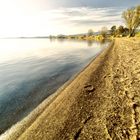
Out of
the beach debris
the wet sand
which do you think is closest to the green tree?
the beach debris

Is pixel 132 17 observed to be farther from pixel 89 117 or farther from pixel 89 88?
pixel 89 117

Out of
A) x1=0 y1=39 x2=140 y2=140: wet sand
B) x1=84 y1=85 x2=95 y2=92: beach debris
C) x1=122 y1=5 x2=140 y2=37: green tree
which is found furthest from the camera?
x1=122 y1=5 x2=140 y2=37: green tree

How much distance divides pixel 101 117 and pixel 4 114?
6861mm

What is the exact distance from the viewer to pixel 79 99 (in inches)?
519

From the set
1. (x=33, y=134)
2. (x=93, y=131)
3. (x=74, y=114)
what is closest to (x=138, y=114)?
(x=93, y=131)

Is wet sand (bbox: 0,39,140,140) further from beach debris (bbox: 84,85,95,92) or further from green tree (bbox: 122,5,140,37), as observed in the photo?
green tree (bbox: 122,5,140,37)

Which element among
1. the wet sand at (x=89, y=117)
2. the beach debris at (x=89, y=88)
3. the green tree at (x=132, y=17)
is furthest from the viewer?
the green tree at (x=132, y=17)

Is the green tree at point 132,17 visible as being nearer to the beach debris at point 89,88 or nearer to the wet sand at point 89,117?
the beach debris at point 89,88

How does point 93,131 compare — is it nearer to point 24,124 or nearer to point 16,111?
point 24,124

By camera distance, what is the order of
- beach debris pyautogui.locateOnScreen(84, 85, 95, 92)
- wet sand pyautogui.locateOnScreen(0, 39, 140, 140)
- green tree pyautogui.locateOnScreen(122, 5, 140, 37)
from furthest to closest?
green tree pyautogui.locateOnScreen(122, 5, 140, 37)
beach debris pyautogui.locateOnScreen(84, 85, 95, 92)
wet sand pyautogui.locateOnScreen(0, 39, 140, 140)

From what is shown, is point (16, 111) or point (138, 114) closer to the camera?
point (138, 114)

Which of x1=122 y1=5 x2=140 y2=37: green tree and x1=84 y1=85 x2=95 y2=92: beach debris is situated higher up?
x1=122 y1=5 x2=140 y2=37: green tree

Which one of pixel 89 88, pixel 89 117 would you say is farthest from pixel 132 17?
pixel 89 117

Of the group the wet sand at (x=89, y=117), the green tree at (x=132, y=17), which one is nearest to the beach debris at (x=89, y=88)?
the wet sand at (x=89, y=117)
